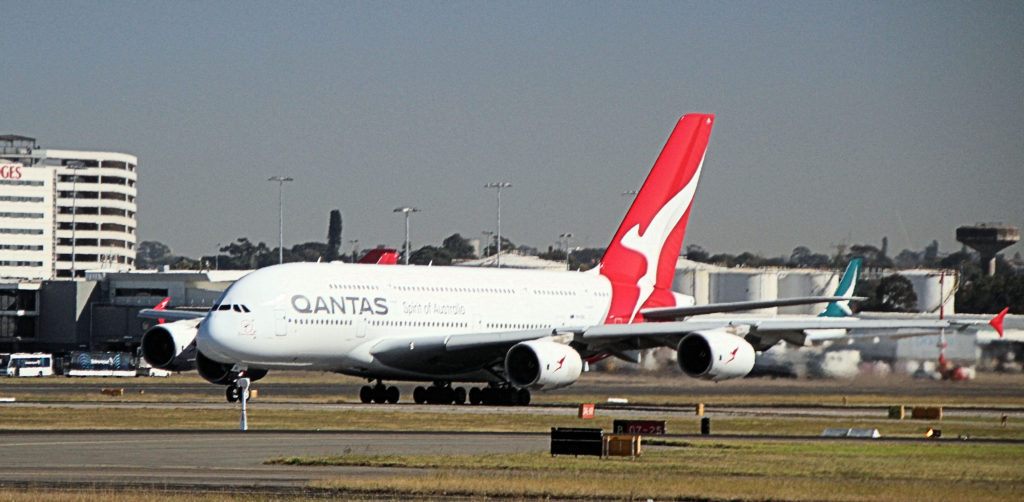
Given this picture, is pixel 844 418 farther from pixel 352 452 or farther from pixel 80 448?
pixel 80 448

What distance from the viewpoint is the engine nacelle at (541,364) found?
179ft

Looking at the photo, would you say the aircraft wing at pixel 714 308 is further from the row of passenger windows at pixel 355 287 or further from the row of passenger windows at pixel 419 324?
the row of passenger windows at pixel 355 287

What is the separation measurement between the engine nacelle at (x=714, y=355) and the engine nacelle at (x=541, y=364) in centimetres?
381

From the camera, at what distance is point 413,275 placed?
58.7 meters

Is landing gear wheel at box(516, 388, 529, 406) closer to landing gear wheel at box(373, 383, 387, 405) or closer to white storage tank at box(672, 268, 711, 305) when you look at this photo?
landing gear wheel at box(373, 383, 387, 405)

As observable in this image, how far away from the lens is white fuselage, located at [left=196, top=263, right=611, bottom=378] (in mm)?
53344

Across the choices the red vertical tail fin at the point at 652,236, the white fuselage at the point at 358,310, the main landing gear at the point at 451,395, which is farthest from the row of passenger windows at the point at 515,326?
the red vertical tail fin at the point at 652,236

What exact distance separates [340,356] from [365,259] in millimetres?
69407

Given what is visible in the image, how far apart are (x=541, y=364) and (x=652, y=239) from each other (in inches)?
523

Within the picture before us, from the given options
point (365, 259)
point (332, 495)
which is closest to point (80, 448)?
point (332, 495)

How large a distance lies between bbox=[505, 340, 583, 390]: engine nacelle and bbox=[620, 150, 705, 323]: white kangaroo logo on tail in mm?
10327

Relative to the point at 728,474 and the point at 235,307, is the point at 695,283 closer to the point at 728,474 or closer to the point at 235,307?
the point at 235,307

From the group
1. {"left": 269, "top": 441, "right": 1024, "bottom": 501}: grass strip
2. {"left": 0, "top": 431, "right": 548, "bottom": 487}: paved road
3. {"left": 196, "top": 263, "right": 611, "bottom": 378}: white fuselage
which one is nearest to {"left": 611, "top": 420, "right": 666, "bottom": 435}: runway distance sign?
{"left": 0, "top": 431, "right": 548, "bottom": 487}: paved road

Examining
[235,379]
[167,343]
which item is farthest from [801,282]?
[235,379]
